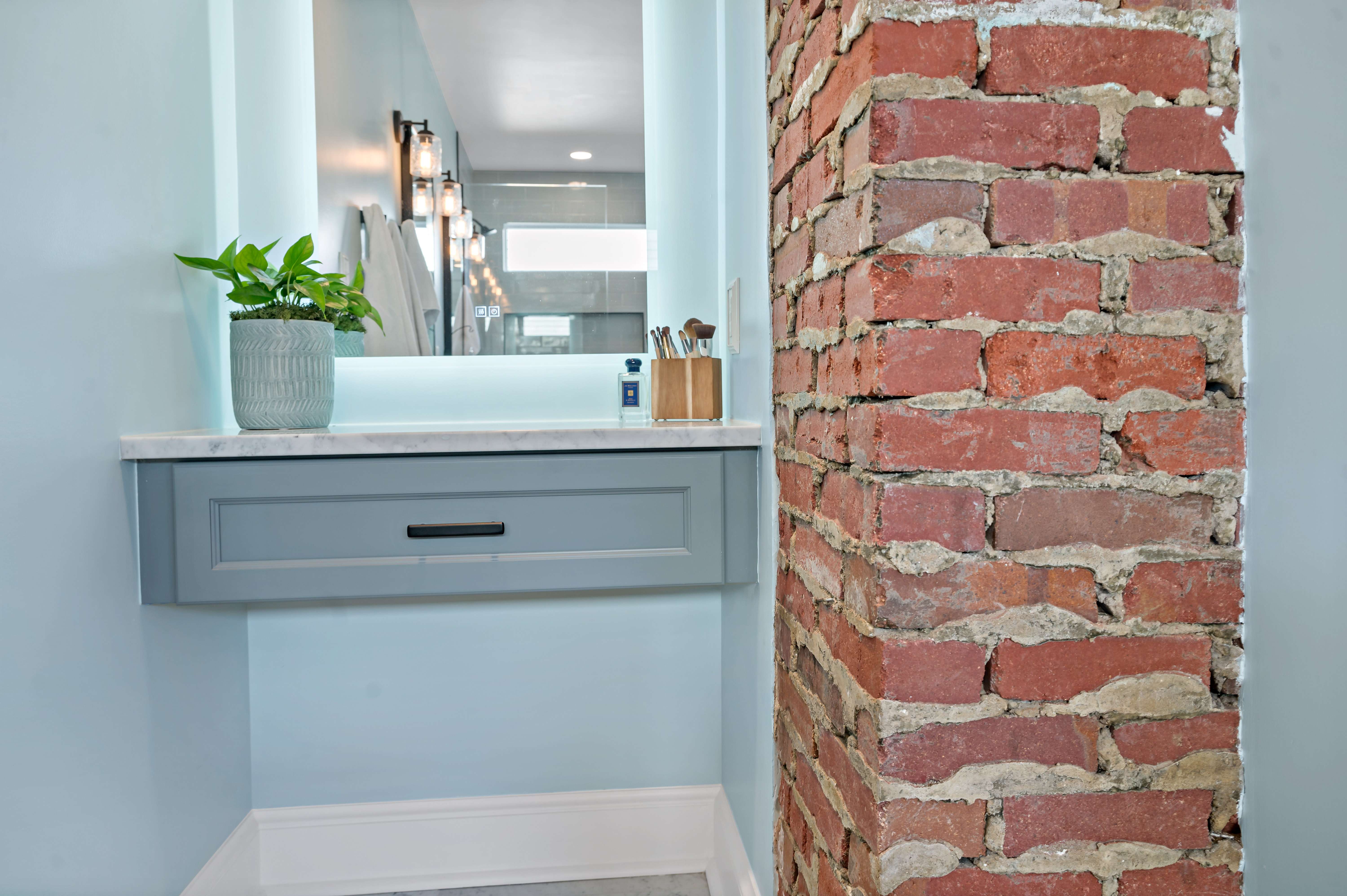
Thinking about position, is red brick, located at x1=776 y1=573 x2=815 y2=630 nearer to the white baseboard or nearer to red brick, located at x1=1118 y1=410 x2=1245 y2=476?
red brick, located at x1=1118 y1=410 x2=1245 y2=476

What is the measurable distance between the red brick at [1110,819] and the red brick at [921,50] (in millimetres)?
685

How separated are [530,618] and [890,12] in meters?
1.32

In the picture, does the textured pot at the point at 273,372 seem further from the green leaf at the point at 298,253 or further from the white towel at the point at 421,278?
the white towel at the point at 421,278

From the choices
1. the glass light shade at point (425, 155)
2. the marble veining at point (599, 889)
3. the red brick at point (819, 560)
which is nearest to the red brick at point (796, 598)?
the red brick at point (819, 560)

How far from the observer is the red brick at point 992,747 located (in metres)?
0.77

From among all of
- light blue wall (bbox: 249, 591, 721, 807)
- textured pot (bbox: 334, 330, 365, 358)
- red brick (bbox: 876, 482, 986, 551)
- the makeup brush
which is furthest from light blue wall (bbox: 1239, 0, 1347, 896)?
textured pot (bbox: 334, 330, 365, 358)

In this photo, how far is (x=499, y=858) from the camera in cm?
169

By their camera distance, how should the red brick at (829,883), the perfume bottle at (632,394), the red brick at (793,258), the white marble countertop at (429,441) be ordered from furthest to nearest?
the perfume bottle at (632,394) < the white marble countertop at (429,441) < the red brick at (793,258) < the red brick at (829,883)

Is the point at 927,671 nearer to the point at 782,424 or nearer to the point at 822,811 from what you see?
the point at 822,811

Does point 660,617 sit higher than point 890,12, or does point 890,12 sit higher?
point 890,12

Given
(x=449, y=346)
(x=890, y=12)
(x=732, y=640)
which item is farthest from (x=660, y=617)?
(x=890, y=12)

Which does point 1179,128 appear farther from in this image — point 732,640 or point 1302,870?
point 732,640

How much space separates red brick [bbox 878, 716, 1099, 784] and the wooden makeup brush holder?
82cm

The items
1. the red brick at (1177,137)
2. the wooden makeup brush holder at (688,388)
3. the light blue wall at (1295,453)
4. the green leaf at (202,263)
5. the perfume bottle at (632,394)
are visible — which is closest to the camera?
the light blue wall at (1295,453)
